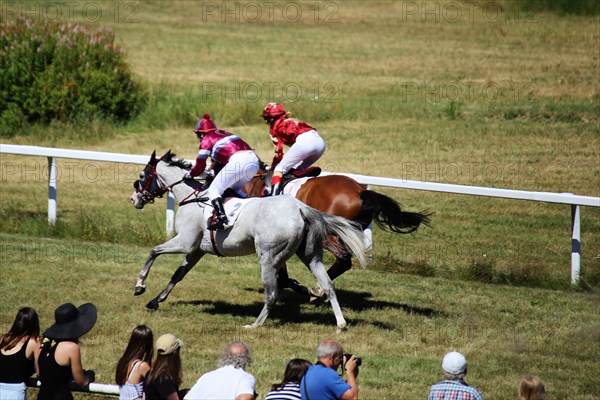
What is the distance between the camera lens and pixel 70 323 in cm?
770

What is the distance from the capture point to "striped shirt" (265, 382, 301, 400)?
22.7 feet

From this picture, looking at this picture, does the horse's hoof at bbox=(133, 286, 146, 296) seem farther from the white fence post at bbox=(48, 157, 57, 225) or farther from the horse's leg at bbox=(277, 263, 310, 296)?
the white fence post at bbox=(48, 157, 57, 225)

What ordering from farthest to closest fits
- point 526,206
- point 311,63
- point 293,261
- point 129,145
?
point 311,63
point 129,145
point 526,206
point 293,261

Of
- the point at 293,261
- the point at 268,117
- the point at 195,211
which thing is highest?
the point at 268,117

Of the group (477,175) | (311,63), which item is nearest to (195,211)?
(477,175)

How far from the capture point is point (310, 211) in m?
10.5

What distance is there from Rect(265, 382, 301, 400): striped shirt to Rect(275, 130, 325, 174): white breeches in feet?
17.2

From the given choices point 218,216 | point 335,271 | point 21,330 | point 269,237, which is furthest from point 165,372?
point 335,271

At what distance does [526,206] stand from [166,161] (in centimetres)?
720

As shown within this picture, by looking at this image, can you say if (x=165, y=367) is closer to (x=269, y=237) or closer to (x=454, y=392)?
(x=454, y=392)

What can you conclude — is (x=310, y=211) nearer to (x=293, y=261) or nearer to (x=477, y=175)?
(x=293, y=261)

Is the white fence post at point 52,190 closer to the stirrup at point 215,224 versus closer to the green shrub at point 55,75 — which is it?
the stirrup at point 215,224

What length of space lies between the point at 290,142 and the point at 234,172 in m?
1.52

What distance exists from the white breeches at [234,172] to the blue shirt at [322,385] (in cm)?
417
